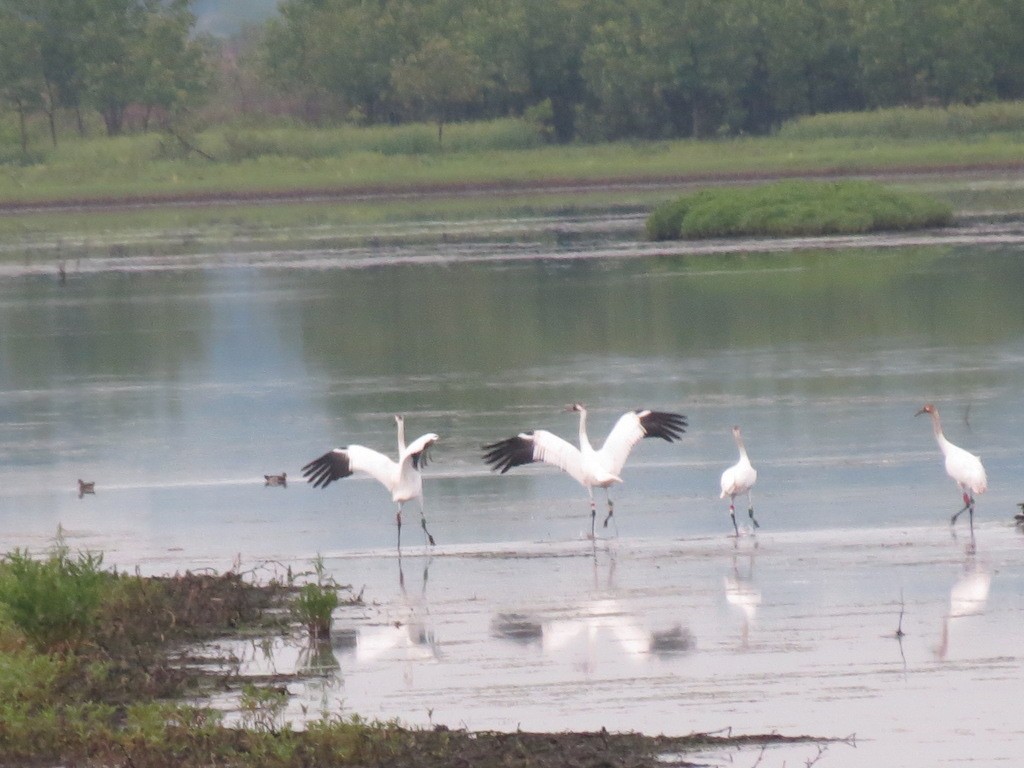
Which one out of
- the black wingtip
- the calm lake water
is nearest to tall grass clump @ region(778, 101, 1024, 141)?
the calm lake water

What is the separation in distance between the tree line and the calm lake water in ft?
133

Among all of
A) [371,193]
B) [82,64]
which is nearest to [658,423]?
[371,193]

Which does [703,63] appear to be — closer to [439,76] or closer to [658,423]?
[439,76]

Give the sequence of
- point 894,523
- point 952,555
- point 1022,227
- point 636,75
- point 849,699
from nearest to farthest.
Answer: point 849,699, point 952,555, point 894,523, point 1022,227, point 636,75

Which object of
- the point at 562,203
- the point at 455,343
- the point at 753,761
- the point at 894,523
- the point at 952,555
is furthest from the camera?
the point at 562,203

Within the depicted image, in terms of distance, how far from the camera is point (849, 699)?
9141mm

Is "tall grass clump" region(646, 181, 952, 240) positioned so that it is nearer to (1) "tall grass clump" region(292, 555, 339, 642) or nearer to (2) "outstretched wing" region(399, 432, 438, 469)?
(2) "outstretched wing" region(399, 432, 438, 469)

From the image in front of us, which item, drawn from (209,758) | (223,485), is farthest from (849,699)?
(223,485)

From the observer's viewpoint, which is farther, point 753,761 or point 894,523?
point 894,523

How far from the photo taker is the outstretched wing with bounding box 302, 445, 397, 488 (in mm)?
13828

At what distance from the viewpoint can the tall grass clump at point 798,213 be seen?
42.7 meters

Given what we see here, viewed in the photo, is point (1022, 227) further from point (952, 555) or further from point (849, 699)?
point (849, 699)

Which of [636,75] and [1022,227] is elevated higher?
[636,75]

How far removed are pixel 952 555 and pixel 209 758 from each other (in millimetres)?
5503
